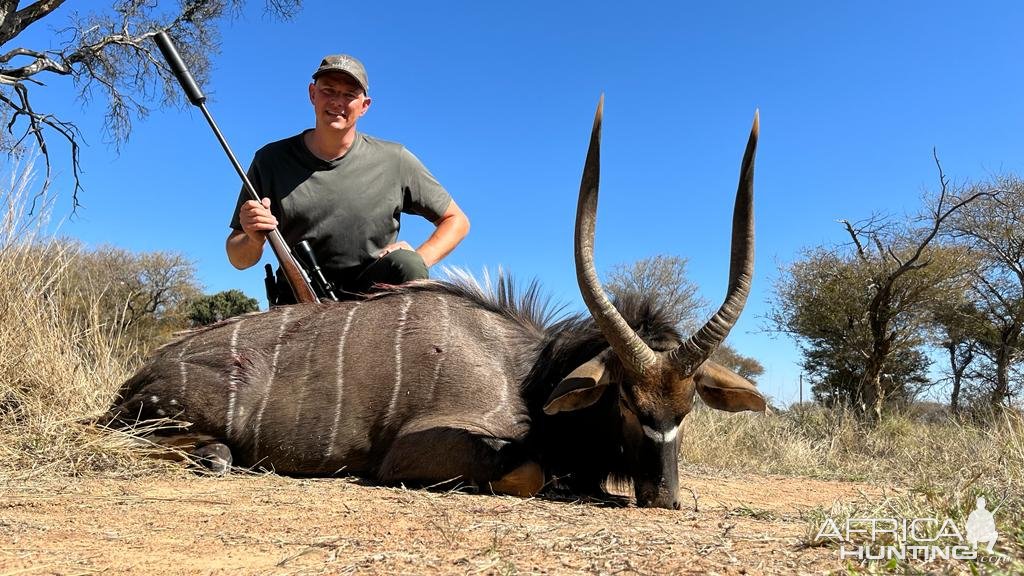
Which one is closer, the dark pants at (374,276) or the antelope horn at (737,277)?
the antelope horn at (737,277)

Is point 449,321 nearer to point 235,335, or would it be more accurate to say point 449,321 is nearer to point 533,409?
point 533,409

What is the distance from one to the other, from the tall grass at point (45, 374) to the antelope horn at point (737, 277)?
2.63 m

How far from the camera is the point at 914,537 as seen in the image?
201cm

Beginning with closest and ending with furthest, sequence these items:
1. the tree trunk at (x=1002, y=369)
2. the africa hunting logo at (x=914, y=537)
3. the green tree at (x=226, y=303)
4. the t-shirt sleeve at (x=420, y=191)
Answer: the africa hunting logo at (x=914, y=537) < the t-shirt sleeve at (x=420, y=191) < the tree trunk at (x=1002, y=369) < the green tree at (x=226, y=303)

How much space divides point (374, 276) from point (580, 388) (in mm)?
1872

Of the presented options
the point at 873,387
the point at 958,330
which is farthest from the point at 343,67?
the point at 958,330

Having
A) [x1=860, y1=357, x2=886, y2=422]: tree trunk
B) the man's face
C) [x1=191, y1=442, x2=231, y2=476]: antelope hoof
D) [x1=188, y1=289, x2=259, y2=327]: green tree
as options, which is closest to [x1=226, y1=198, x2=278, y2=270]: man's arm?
the man's face

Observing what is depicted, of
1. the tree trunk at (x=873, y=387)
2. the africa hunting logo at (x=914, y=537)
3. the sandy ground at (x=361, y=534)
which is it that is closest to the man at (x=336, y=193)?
the sandy ground at (x=361, y=534)

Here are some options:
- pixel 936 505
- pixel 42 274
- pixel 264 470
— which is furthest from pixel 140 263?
pixel 936 505

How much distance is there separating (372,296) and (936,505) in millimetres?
2921

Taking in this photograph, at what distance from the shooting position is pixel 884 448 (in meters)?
7.25

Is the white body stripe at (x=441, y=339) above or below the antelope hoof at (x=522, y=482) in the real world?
above

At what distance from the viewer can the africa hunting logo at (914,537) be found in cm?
188

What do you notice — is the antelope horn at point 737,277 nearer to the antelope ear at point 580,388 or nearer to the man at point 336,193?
the antelope ear at point 580,388
